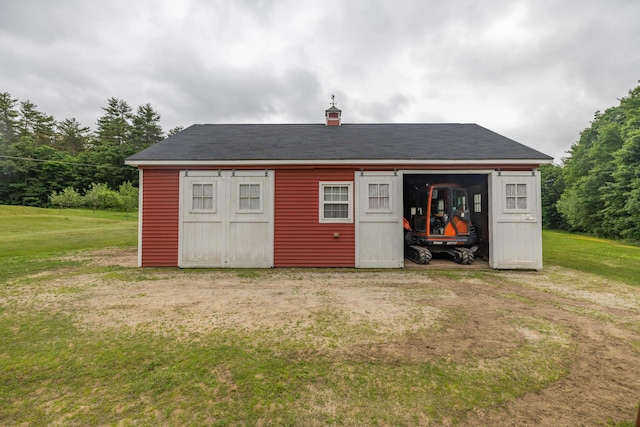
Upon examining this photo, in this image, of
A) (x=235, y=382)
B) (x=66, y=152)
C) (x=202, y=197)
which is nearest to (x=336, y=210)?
(x=202, y=197)

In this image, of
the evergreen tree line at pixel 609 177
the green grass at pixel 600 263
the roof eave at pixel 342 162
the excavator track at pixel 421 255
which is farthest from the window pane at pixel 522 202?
the evergreen tree line at pixel 609 177

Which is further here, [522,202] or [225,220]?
[225,220]

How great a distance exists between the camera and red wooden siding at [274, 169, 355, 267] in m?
8.45

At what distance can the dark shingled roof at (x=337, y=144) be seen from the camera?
8.32 m

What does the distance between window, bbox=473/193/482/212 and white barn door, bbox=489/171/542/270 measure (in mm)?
1797

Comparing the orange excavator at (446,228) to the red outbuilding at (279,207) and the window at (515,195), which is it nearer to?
the red outbuilding at (279,207)

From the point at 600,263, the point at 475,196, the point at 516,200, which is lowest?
the point at 600,263

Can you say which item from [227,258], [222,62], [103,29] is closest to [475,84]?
[222,62]

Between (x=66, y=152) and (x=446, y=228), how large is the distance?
63759 millimetres

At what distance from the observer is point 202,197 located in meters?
8.48

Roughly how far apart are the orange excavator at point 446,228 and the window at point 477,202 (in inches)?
49.2

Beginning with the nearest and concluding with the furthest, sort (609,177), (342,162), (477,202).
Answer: (342,162), (477,202), (609,177)

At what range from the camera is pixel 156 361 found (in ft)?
10.3

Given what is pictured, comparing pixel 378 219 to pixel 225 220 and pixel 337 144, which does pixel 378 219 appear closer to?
pixel 337 144
